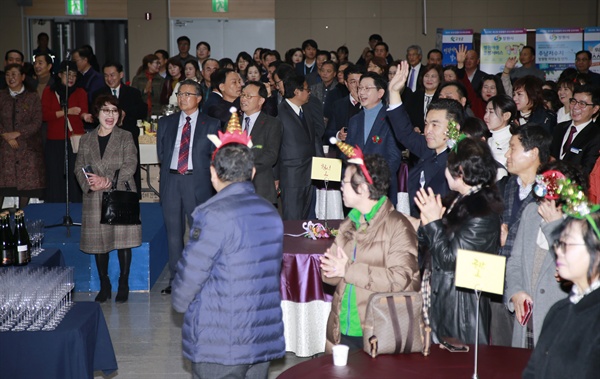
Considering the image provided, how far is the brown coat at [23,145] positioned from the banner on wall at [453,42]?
26.9 feet

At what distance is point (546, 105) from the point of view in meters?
8.77

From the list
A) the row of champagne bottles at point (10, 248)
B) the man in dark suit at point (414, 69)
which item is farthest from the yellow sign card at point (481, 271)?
the man in dark suit at point (414, 69)

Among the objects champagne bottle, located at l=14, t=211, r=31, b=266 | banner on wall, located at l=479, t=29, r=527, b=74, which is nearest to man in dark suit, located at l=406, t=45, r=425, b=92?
banner on wall, located at l=479, t=29, r=527, b=74

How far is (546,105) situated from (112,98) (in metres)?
4.64

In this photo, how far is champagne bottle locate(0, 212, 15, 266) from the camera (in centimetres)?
517

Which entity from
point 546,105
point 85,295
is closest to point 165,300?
point 85,295

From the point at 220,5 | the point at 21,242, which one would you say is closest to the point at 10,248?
the point at 21,242

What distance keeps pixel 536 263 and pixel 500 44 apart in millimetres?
10634

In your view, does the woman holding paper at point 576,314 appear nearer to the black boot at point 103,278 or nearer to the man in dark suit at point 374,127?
the man in dark suit at point 374,127

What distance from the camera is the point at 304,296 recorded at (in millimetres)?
5371

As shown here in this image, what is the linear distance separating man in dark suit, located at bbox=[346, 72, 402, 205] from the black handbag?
1.83 meters

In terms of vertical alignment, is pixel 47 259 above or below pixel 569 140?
below

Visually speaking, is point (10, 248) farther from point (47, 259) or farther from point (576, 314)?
point (576, 314)

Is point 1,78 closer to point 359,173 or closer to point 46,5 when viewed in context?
point 46,5
